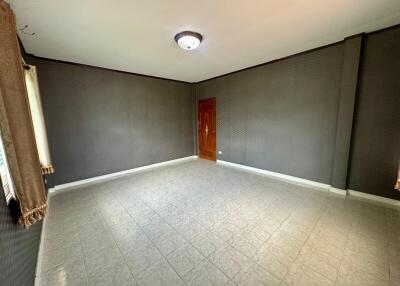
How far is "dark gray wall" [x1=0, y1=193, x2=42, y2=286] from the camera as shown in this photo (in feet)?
2.96

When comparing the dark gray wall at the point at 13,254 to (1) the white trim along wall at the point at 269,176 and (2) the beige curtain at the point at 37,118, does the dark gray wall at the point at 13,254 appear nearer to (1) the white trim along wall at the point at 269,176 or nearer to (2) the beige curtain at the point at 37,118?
(2) the beige curtain at the point at 37,118

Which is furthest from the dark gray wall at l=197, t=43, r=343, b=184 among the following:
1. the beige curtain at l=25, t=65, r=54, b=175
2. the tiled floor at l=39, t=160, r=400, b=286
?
the beige curtain at l=25, t=65, r=54, b=175

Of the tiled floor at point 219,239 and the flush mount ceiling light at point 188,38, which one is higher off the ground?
the flush mount ceiling light at point 188,38

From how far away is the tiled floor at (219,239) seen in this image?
1.43m

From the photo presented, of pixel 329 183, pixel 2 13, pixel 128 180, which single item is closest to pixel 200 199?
pixel 128 180

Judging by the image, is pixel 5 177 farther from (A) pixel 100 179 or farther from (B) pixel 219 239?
(A) pixel 100 179

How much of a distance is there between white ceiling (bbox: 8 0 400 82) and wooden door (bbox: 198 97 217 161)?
1.97 meters

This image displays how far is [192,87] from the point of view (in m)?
5.32

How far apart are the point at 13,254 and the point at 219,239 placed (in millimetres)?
1672

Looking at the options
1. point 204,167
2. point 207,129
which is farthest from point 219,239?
point 207,129

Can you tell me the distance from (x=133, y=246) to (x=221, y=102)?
389 centimetres

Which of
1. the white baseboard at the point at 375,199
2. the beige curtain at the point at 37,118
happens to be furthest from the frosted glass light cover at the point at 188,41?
the white baseboard at the point at 375,199

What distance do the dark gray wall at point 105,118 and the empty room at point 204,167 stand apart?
0.09 feet

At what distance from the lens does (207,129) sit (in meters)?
5.18
